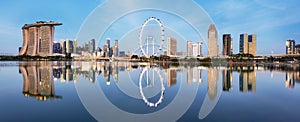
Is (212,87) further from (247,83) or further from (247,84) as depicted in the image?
(247,83)

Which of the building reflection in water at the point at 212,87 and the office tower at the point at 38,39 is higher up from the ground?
the office tower at the point at 38,39

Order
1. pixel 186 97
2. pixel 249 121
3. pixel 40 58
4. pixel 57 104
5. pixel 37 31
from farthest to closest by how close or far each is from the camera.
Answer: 1. pixel 37 31
2. pixel 40 58
3. pixel 186 97
4. pixel 57 104
5. pixel 249 121

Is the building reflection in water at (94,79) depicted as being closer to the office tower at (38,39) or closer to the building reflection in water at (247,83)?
the building reflection in water at (247,83)

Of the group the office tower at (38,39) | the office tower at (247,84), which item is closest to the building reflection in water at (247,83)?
the office tower at (247,84)

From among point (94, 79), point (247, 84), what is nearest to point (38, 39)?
point (94, 79)

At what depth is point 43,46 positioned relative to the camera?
6422 inches

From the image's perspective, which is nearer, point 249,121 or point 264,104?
point 249,121

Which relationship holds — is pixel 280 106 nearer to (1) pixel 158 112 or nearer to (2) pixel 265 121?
(2) pixel 265 121

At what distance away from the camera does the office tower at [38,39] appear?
154 m

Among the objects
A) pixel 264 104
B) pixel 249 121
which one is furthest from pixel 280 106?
pixel 249 121

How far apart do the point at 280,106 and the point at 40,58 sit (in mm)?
152562

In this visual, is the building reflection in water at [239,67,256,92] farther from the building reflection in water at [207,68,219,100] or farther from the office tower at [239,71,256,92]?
the building reflection in water at [207,68,219,100]

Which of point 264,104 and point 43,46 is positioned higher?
point 43,46

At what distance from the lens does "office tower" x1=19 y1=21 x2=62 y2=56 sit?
504ft
